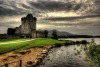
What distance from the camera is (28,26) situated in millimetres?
175125

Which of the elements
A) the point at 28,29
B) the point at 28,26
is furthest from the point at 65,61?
the point at 28,26

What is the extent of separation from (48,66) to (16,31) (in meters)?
132

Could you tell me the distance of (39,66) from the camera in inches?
1742

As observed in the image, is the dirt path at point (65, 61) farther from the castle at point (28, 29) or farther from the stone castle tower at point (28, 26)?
the stone castle tower at point (28, 26)

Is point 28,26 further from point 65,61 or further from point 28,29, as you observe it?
point 65,61

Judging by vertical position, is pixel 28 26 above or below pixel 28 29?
above

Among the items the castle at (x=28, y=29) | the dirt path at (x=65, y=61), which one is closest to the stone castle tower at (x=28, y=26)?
the castle at (x=28, y=29)

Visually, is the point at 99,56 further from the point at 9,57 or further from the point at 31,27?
the point at 31,27

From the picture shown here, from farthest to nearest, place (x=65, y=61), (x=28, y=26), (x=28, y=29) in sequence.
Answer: (x=28, y=26) < (x=28, y=29) < (x=65, y=61)

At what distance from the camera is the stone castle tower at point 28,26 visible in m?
170

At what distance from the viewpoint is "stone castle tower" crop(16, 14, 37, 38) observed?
17000 centimetres

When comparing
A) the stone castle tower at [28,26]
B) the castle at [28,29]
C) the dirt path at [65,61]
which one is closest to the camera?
the dirt path at [65,61]

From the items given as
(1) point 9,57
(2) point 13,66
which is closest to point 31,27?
(1) point 9,57

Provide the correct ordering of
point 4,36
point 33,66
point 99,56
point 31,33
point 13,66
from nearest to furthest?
1. point 99,56
2. point 13,66
3. point 33,66
4. point 4,36
5. point 31,33
